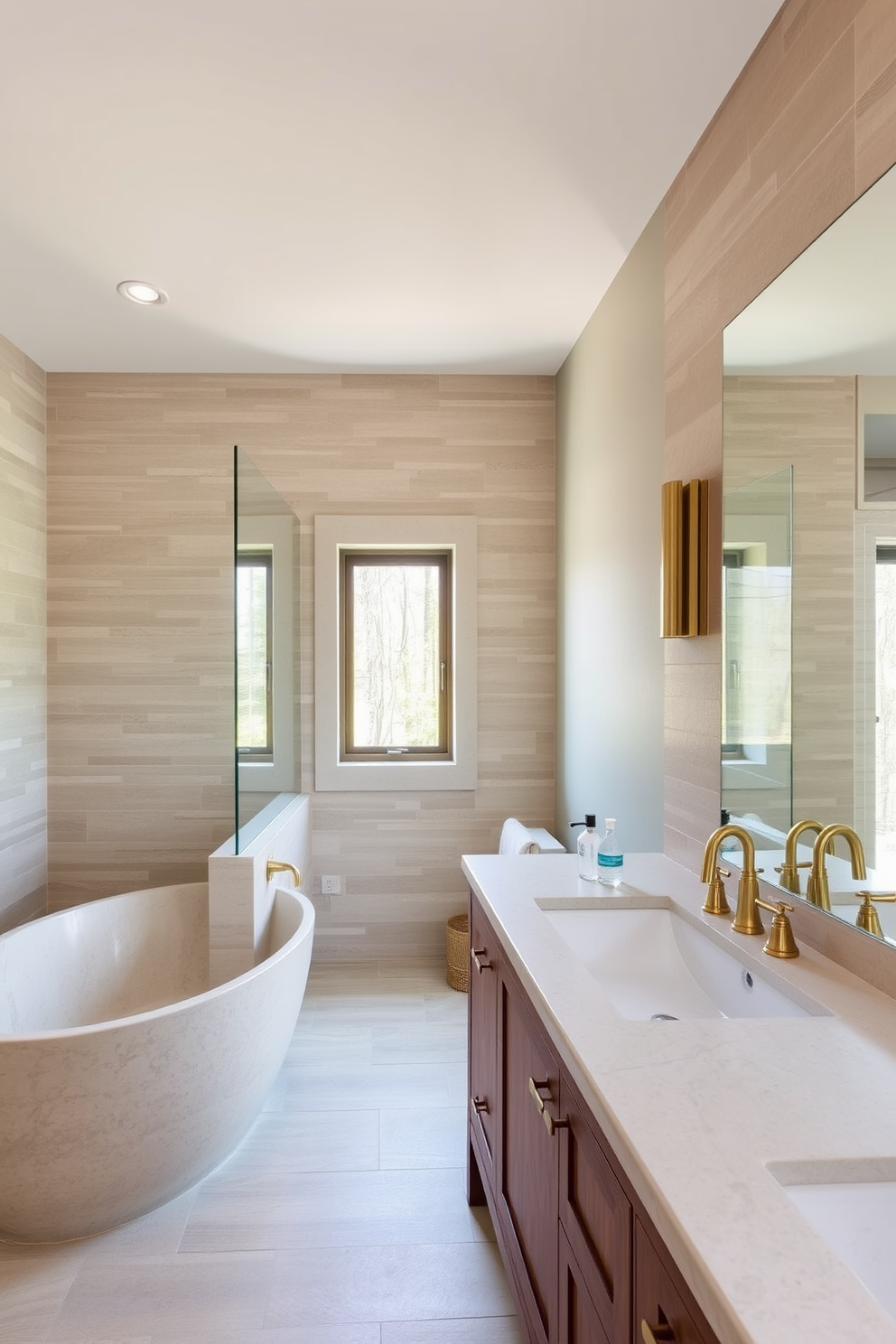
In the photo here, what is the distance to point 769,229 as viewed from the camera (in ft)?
4.93

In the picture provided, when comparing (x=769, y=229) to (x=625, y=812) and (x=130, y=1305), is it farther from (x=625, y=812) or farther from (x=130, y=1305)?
(x=130, y=1305)

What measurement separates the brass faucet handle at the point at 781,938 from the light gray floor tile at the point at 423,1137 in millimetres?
1316

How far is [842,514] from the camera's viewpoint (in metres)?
1.23

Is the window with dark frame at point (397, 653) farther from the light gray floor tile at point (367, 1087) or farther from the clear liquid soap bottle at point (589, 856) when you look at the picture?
the clear liquid soap bottle at point (589, 856)

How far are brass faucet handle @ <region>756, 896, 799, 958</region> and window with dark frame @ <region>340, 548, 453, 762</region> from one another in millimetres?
2380

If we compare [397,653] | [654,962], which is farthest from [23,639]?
[654,962]

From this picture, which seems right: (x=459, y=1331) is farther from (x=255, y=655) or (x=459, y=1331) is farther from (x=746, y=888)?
(x=255, y=655)

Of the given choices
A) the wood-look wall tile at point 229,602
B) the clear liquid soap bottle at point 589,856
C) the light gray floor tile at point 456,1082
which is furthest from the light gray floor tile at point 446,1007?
the clear liquid soap bottle at point 589,856

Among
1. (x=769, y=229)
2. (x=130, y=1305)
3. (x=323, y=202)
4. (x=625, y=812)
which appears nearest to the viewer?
(x=769, y=229)

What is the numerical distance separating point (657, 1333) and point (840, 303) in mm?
1378

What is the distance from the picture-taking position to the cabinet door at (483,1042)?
5.49ft

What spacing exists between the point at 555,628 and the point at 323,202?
193 cm

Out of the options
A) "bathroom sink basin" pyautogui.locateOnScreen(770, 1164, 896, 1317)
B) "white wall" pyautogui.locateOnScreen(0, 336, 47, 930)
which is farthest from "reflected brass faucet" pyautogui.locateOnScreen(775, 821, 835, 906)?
"white wall" pyautogui.locateOnScreen(0, 336, 47, 930)

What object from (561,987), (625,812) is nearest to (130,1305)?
(561,987)
